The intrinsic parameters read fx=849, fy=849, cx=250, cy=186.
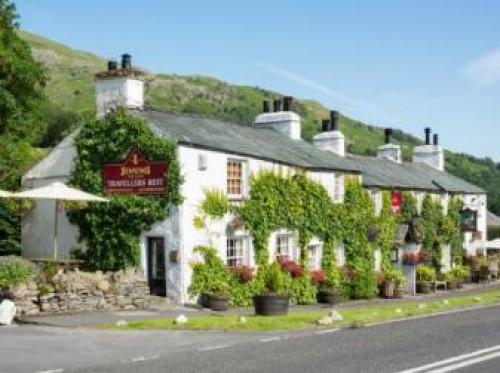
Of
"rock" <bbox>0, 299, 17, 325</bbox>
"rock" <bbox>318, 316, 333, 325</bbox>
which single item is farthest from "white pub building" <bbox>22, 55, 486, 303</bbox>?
"rock" <bbox>318, 316, 333, 325</bbox>

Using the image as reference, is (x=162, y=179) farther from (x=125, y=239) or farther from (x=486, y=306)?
(x=486, y=306)

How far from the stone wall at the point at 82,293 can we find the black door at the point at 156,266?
6.88 ft

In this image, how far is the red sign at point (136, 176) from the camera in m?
27.8

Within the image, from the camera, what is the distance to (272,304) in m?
23.0

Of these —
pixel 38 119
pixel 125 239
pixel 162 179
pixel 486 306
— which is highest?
pixel 38 119

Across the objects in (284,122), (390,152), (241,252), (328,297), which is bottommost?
(328,297)

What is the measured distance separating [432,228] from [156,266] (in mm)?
22125

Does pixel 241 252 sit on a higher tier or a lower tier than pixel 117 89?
lower

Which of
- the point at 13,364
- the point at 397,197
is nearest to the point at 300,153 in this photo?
the point at 397,197

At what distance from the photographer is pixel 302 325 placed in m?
19.2

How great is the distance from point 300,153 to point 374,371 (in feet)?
80.5

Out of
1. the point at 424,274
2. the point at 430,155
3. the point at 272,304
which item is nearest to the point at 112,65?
the point at 272,304

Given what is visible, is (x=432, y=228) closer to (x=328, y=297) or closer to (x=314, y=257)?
(x=314, y=257)

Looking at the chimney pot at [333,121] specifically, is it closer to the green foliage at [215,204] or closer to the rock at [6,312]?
the green foliage at [215,204]
